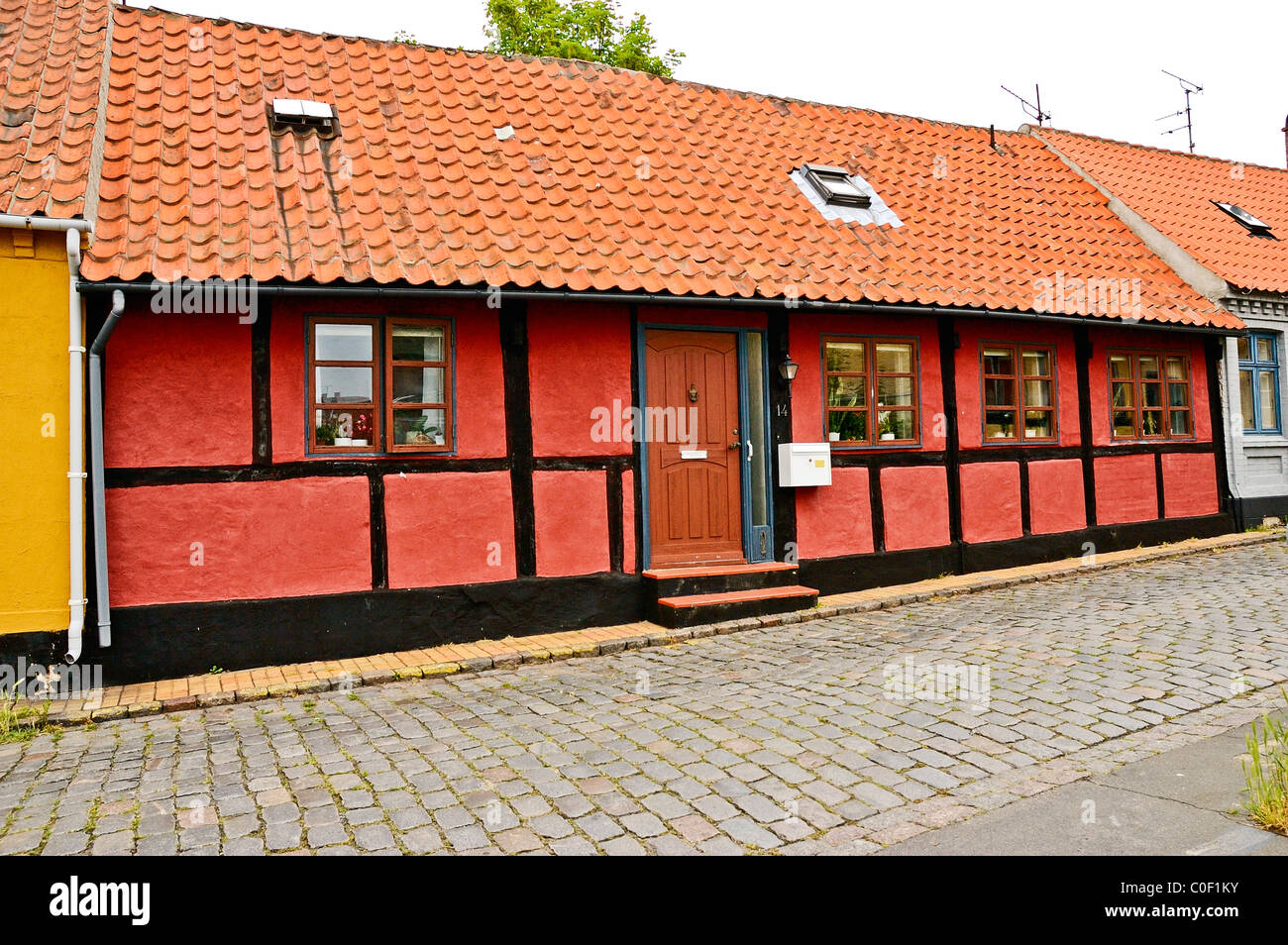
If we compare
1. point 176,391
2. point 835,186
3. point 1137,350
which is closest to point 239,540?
point 176,391

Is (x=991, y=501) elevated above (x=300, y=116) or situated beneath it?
situated beneath

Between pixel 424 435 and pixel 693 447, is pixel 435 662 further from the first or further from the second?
pixel 693 447

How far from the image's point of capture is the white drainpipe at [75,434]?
6.16 m

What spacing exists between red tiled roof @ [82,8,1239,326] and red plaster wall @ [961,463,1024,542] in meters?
1.91

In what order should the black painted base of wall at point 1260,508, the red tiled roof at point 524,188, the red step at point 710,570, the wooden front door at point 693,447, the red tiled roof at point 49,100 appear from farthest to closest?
1. the black painted base of wall at point 1260,508
2. the wooden front door at point 693,447
3. the red step at point 710,570
4. the red tiled roof at point 524,188
5. the red tiled roof at point 49,100

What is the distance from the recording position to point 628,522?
8.26 m

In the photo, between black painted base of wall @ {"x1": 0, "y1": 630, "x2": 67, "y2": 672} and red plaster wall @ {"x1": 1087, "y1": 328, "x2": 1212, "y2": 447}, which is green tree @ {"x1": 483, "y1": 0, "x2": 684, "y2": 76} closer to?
red plaster wall @ {"x1": 1087, "y1": 328, "x2": 1212, "y2": 447}

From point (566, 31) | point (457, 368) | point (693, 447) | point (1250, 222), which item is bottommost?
point (693, 447)

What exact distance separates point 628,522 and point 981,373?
4.90 m

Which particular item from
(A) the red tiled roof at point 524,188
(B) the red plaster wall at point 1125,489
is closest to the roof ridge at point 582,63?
(A) the red tiled roof at point 524,188

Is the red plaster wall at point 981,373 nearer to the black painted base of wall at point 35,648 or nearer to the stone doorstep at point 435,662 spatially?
the stone doorstep at point 435,662

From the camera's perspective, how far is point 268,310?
7.02 meters

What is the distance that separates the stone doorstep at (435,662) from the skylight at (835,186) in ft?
15.2

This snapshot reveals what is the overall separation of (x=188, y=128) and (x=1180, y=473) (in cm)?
1263
